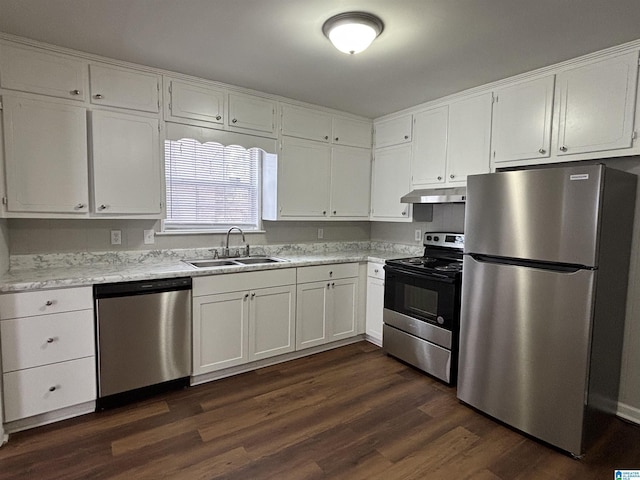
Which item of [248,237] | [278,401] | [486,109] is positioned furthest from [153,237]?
[486,109]

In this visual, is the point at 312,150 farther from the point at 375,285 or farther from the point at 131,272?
the point at 131,272

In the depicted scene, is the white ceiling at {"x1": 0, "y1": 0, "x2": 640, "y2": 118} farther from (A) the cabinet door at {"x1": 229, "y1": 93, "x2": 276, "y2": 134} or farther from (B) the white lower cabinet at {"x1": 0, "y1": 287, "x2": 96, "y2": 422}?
(B) the white lower cabinet at {"x1": 0, "y1": 287, "x2": 96, "y2": 422}

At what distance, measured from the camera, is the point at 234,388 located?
2.77m

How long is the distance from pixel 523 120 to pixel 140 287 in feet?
9.97

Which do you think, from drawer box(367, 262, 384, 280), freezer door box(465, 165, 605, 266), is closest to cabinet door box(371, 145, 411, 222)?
drawer box(367, 262, 384, 280)

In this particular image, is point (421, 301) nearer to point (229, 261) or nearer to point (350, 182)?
point (350, 182)

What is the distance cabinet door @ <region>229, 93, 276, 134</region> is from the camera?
313 cm

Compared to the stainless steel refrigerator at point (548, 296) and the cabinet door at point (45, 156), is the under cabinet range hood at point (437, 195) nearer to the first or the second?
the stainless steel refrigerator at point (548, 296)

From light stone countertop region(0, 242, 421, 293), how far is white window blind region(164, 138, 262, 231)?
12.3 inches

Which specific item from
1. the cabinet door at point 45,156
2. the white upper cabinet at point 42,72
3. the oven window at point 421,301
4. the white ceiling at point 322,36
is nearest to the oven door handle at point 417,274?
the oven window at point 421,301

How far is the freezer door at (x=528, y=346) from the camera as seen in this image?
6.54 feet

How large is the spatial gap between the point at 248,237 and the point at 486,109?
2.43 metres

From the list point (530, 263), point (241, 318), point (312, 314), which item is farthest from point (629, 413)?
point (241, 318)

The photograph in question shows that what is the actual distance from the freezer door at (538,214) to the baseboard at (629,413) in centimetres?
125
